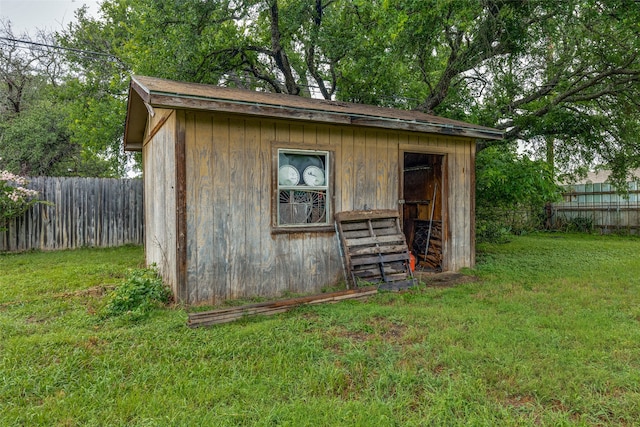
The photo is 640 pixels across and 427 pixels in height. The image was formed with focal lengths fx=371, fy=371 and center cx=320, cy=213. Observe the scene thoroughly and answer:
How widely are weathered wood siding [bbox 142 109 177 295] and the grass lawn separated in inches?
31.7

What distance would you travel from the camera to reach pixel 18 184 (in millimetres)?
7508

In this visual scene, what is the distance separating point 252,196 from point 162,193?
1.36 metres

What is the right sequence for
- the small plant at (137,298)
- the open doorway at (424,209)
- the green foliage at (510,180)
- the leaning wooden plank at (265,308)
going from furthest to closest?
the green foliage at (510,180)
the open doorway at (424,209)
the small plant at (137,298)
the leaning wooden plank at (265,308)

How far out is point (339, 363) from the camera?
262 centimetres

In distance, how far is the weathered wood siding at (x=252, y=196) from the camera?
402cm

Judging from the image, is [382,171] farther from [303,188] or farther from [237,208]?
[237,208]

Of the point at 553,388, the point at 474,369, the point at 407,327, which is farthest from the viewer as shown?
the point at 407,327

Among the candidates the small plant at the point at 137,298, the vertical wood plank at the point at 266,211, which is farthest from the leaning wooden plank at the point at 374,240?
the small plant at the point at 137,298

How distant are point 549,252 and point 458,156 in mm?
3581

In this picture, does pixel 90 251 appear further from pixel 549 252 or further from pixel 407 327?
pixel 549 252

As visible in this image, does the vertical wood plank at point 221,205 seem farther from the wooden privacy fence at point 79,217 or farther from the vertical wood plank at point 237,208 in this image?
the wooden privacy fence at point 79,217

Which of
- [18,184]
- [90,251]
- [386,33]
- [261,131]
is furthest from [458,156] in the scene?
[18,184]

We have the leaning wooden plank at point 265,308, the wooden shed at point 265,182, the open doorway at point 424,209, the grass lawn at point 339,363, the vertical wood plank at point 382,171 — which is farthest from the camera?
the open doorway at point 424,209

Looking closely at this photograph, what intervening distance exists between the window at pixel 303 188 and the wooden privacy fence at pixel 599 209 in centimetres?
997
